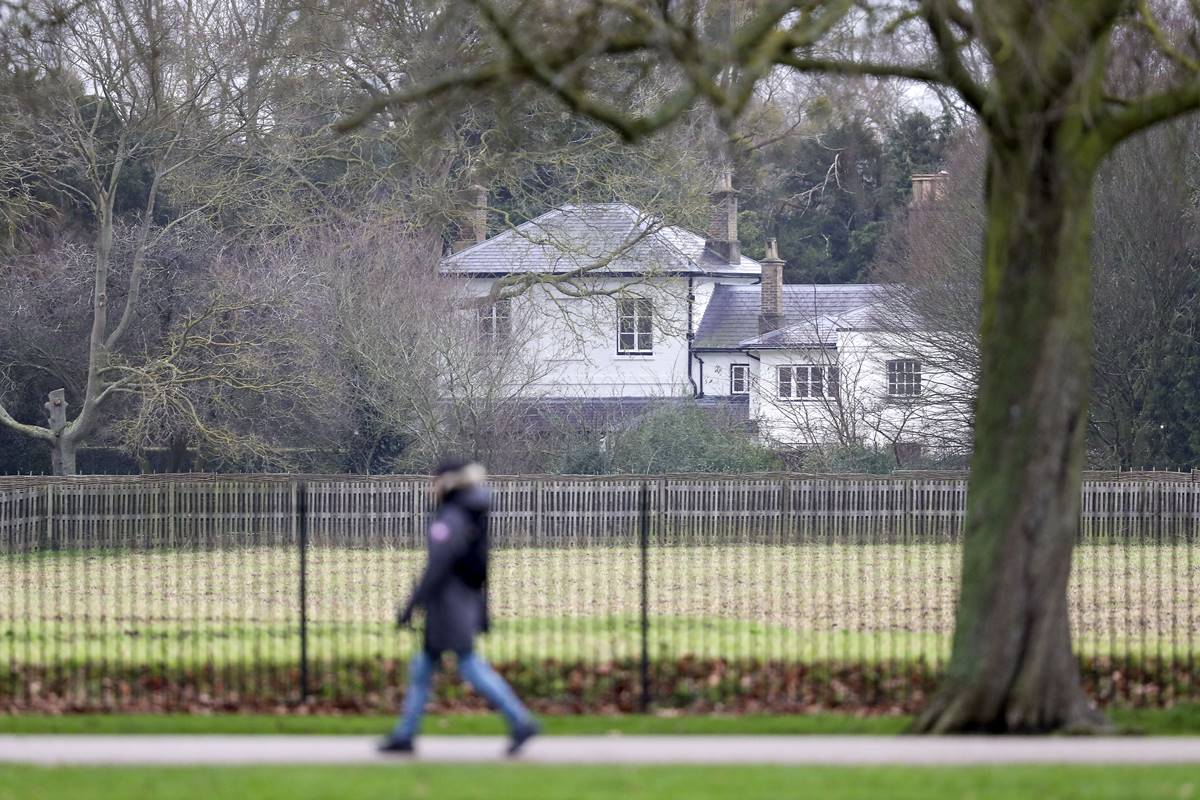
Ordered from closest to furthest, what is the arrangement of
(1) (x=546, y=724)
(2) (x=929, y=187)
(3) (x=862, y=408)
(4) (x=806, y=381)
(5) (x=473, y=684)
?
(5) (x=473, y=684) → (1) (x=546, y=724) → (3) (x=862, y=408) → (4) (x=806, y=381) → (2) (x=929, y=187)

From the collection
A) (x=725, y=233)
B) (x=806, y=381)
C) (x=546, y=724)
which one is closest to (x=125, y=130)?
(x=806, y=381)

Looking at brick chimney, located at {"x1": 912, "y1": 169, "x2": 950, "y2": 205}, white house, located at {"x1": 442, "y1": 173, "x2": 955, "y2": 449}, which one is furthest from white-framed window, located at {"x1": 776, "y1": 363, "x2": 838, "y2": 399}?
brick chimney, located at {"x1": 912, "y1": 169, "x2": 950, "y2": 205}

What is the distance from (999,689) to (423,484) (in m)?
20.9

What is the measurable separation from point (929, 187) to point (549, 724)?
135ft

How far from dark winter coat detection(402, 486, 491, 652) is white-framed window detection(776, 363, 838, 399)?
111 ft

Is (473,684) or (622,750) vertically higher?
(473,684)

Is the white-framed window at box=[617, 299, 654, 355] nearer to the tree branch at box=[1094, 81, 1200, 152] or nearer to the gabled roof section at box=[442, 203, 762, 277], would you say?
the gabled roof section at box=[442, 203, 762, 277]

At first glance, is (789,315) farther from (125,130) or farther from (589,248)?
(125,130)

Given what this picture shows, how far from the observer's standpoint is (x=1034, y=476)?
10836 millimetres

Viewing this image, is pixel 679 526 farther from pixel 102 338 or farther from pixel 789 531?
pixel 102 338

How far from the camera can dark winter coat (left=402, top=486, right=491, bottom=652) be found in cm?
954

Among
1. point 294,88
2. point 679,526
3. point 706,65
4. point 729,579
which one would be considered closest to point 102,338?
point 294,88

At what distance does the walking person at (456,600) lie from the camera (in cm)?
954

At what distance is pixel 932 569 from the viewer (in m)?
26.5
